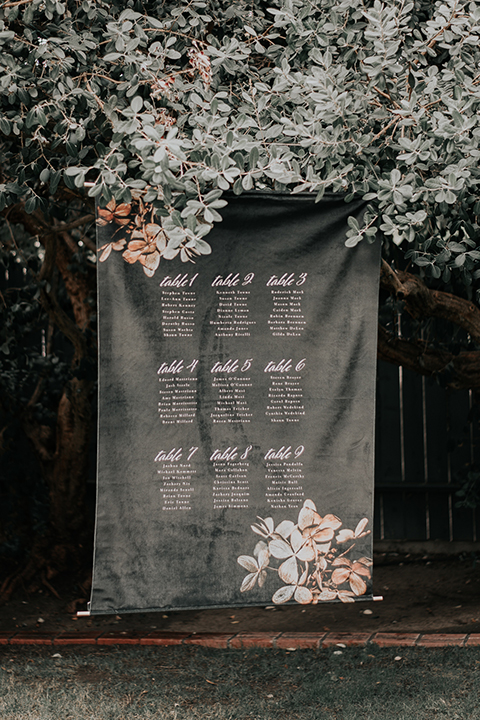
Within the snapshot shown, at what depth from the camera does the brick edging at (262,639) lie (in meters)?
4.70

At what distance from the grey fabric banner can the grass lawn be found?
100 cm

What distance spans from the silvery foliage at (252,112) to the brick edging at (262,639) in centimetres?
260

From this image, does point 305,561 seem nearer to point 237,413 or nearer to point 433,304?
point 237,413

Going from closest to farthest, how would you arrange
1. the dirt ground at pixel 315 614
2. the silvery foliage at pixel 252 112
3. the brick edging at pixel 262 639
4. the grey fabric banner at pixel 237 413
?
the silvery foliage at pixel 252 112 → the grey fabric banner at pixel 237 413 → the brick edging at pixel 262 639 → the dirt ground at pixel 315 614

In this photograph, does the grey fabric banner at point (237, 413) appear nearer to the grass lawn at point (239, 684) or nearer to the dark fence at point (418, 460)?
the grass lawn at point (239, 684)

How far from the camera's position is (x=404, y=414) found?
279 inches

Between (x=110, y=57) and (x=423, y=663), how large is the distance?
12.2ft

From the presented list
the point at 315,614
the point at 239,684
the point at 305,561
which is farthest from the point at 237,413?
the point at 315,614

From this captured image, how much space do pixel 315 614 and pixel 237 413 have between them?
304 centimetres

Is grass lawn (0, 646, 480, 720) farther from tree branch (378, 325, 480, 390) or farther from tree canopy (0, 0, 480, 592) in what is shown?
tree canopy (0, 0, 480, 592)

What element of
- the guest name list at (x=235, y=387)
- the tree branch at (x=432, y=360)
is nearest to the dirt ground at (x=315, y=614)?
the tree branch at (x=432, y=360)

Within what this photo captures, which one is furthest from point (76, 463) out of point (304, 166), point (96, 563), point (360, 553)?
point (304, 166)

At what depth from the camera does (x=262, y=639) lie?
15.9 ft

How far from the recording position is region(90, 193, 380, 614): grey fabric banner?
3.16 meters
